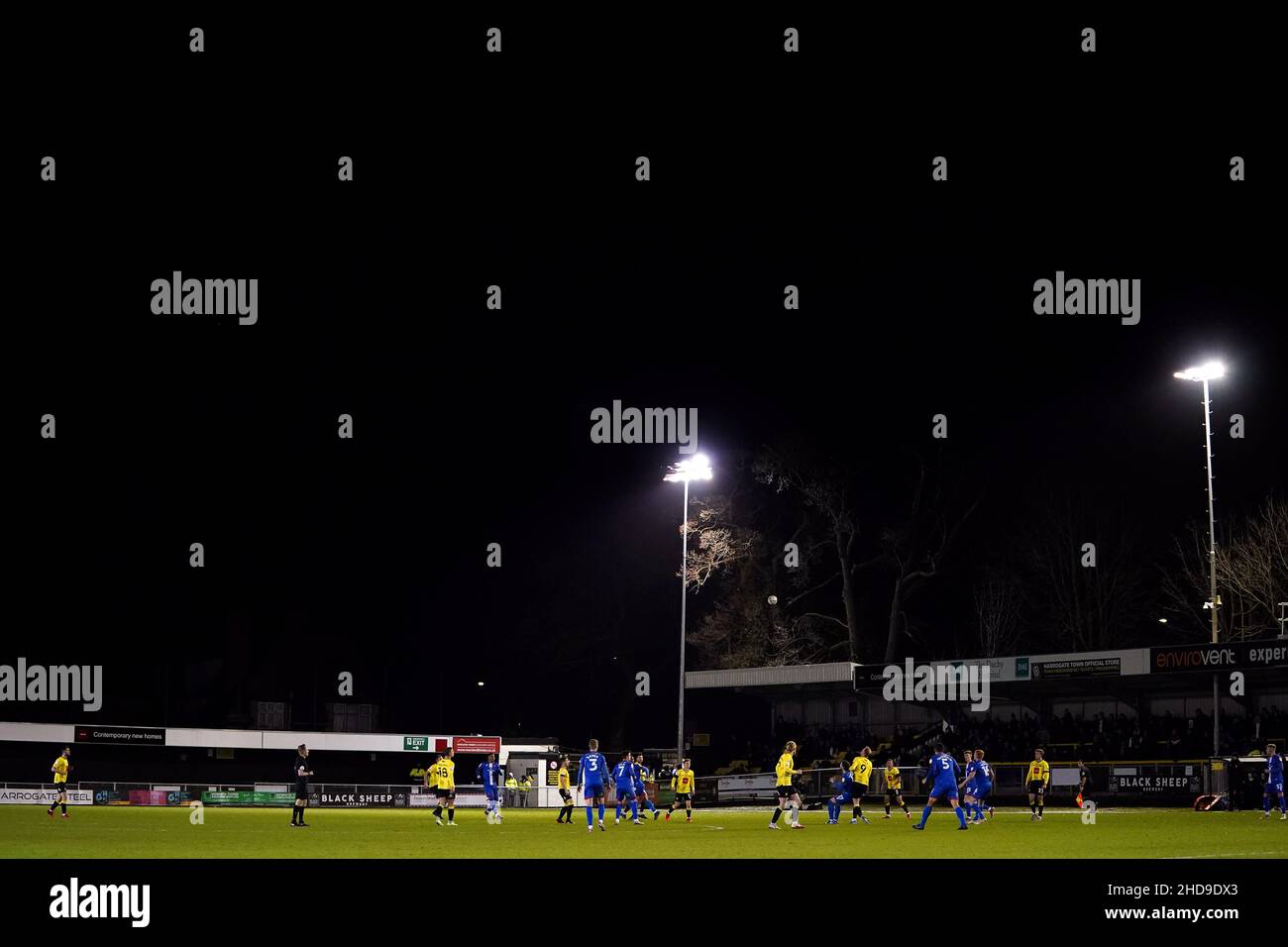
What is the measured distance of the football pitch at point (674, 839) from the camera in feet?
71.8

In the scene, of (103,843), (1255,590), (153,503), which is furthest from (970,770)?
(153,503)

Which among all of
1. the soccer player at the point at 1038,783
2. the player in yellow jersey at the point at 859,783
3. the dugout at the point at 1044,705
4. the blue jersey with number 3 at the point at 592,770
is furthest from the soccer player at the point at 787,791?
the dugout at the point at 1044,705

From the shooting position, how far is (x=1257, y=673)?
49406mm

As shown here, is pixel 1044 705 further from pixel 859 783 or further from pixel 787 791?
pixel 787 791

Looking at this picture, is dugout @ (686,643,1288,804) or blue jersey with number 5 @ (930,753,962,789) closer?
blue jersey with number 5 @ (930,753,962,789)

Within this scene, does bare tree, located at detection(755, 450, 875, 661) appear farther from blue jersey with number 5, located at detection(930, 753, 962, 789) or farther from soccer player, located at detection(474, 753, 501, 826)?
blue jersey with number 5, located at detection(930, 753, 962, 789)

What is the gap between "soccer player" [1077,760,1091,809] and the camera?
42.5m
